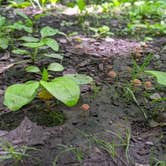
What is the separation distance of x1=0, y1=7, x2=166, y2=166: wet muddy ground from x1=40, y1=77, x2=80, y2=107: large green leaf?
14 cm

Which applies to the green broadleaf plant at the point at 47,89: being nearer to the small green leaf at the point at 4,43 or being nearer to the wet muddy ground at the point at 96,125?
the wet muddy ground at the point at 96,125

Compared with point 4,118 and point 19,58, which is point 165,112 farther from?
point 19,58

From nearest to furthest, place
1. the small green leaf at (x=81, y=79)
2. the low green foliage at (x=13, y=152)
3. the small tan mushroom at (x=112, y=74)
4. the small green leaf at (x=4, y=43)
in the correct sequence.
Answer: the low green foliage at (x=13, y=152) → the small green leaf at (x=81, y=79) → the small tan mushroom at (x=112, y=74) → the small green leaf at (x=4, y=43)

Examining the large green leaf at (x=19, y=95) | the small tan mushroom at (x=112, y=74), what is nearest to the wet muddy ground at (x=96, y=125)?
the small tan mushroom at (x=112, y=74)

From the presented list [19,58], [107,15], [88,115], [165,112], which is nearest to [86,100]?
[88,115]

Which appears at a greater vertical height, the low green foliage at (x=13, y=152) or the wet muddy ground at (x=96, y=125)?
the low green foliage at (x=13, y=152)

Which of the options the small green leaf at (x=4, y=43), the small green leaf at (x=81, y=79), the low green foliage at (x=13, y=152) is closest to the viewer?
the low green foliage at (x=13, y=152)

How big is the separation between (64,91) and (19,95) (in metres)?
0.17

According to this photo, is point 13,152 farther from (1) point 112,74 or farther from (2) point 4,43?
(2) point 4,43

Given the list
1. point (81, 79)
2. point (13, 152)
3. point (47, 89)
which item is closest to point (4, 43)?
point (81, 79)

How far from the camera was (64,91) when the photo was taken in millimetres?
1155

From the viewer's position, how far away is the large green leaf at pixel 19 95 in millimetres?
1121

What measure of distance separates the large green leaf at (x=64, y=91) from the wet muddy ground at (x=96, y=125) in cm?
14

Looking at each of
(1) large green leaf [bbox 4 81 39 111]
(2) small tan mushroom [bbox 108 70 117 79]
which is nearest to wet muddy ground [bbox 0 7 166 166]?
(2) small tan mushroom [bbox 108 70 117 79]
